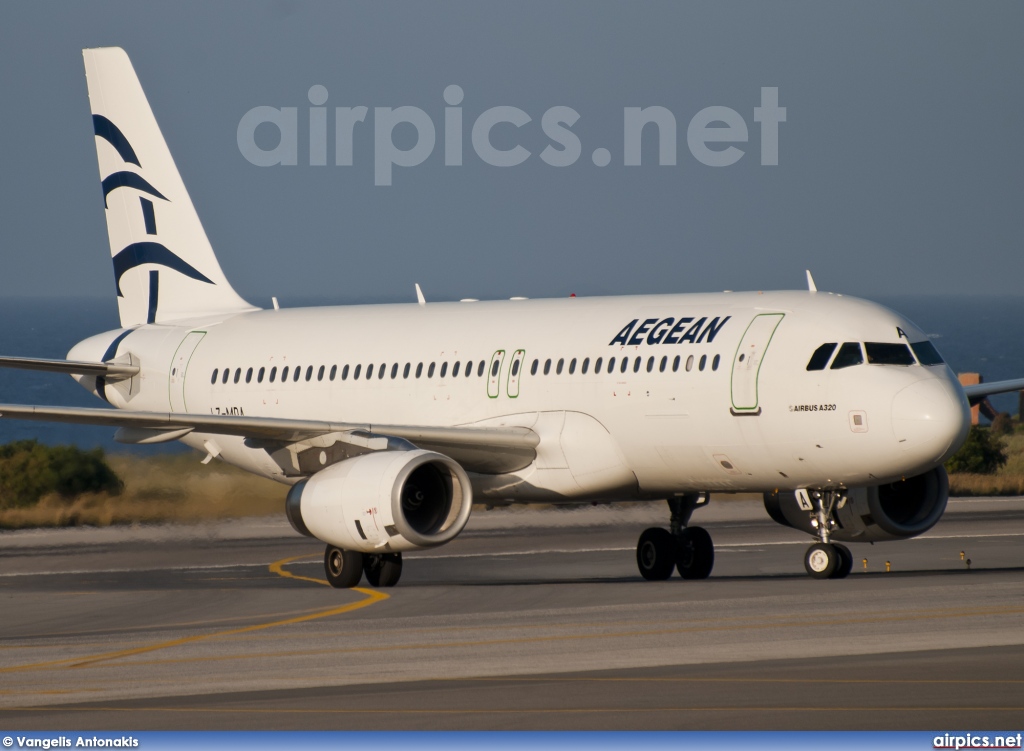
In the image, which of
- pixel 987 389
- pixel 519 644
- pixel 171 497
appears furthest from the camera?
pixel 171 497

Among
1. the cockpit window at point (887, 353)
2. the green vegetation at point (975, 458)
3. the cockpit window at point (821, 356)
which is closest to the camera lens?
the cockpit window at point (887, 353)

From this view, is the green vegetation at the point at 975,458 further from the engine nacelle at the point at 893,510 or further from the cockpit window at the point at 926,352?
Result: the cockpit window at the point at 926,352

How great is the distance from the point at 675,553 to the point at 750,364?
13.5 feet

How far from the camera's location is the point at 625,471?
2506cm

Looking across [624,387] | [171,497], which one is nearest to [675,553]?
[624,387]

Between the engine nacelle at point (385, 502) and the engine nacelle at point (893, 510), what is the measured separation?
524 cm

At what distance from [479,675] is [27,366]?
15052mm

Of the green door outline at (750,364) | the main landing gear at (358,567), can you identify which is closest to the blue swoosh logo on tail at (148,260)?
the main landing gear at (358,567)

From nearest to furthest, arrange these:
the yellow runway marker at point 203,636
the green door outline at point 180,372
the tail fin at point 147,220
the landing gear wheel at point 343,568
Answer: the yellow runway marker at point 203,636
the landing gear wheel at point 343,568
the green door outline at point 180,372
the tail fin at point 147,220

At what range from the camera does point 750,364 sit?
23625 millimetres

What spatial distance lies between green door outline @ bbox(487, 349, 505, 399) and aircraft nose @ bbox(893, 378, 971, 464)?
6.71 metres

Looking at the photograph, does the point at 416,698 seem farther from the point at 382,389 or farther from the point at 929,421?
the point at 382,389

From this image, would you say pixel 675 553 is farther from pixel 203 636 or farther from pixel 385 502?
pixel 203 636

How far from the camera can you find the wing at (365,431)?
24.8 meters
